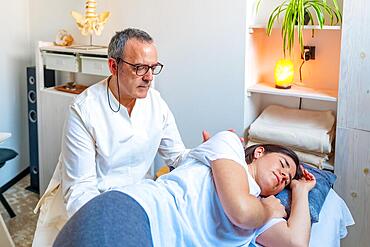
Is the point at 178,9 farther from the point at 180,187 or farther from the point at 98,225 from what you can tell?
the point at 98,225

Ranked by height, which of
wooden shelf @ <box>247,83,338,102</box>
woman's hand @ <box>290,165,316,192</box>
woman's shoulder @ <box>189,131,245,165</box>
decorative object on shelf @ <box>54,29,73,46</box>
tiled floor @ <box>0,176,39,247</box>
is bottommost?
tiled floor @ <box>0,176,39,247</box>

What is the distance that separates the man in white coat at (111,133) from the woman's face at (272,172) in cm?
48

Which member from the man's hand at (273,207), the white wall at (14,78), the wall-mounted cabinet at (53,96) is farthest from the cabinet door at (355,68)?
the white wall at (14,78)

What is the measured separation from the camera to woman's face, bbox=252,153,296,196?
61.9 inches

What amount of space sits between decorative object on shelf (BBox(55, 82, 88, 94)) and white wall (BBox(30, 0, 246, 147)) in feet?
1.55

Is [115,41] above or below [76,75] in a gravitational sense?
above

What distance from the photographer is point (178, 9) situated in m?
2.57

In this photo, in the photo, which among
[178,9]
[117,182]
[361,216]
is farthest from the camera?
[178,9]

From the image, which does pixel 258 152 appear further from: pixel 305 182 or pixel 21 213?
pixel 21 213

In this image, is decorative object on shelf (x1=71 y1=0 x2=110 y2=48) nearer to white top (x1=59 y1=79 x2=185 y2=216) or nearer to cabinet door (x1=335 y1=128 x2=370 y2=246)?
white top (x1=59 y1=79 x2=185 y2=216)

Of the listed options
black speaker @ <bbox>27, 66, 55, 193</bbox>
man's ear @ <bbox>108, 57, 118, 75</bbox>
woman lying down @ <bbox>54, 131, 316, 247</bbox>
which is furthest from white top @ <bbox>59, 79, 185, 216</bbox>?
black speaker @ <bbox>27, 66, 55, 193</bbox>

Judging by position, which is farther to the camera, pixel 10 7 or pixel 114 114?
pixel 10 7

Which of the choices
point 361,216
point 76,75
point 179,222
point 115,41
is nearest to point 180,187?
point 179,222

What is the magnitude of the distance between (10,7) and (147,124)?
1.95m
